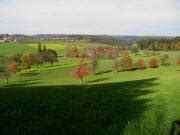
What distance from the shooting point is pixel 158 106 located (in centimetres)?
1797

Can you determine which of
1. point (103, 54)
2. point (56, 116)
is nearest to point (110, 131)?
point (56, 116)

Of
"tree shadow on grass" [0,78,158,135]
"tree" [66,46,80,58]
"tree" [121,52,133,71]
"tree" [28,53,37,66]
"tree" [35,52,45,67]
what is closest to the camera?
"tree shadow on grass" [0,78,158,135]

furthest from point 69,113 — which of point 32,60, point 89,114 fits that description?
point 32,60

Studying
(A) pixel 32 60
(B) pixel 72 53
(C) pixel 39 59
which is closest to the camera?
(A) pixel 32 60

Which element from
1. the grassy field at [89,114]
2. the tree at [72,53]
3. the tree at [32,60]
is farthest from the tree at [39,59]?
the grassy field at [89,114]

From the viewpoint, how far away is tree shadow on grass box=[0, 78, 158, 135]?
13173 mm

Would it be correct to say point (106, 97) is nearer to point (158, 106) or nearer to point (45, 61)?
point (158, 106)

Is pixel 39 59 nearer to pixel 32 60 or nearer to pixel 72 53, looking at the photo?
pixel 32 60

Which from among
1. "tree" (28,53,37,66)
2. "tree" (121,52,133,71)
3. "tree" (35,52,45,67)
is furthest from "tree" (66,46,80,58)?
"tree" (121,52,133,71)

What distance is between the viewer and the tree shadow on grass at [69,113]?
1317 centimetres

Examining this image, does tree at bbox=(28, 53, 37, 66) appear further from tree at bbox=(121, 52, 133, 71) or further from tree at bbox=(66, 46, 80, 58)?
tree at bbox=(121, 52, 133, 71)

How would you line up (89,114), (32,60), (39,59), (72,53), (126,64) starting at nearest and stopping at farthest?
1. (89,114)
2. (126,64)
3. (32,60)
4. (39,59)
5. (72,53)

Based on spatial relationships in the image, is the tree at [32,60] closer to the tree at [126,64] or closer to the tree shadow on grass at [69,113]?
the tree at [126,64]

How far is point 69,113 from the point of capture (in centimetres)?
1556
